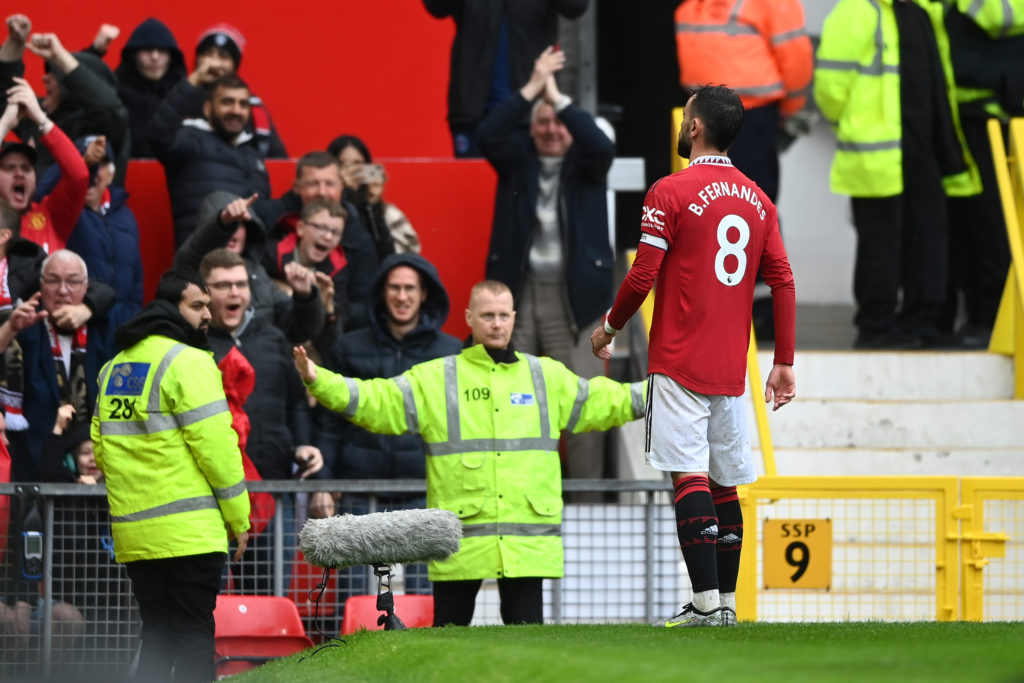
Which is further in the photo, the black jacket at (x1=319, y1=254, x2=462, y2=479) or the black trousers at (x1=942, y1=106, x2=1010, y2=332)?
the black trousers at (x1=942, y1=106, x2=1010, y2=332)

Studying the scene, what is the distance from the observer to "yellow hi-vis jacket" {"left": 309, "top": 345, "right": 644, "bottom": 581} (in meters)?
Answer: 7.73

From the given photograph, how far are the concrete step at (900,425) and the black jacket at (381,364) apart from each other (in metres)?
2.45

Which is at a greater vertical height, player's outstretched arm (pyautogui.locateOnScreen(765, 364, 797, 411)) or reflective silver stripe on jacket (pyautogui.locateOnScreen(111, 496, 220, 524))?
player's outstretched arm (pyautogui.locateOnScreen(765, 364, 797, 411))

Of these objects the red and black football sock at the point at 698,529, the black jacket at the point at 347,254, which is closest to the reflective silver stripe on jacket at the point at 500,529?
the red and black football sock at the point at 698,529

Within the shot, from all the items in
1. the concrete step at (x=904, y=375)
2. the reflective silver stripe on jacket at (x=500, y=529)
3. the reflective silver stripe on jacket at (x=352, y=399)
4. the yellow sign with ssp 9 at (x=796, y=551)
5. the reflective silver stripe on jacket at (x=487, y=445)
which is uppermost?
the concrete step at (x=904, y=375)

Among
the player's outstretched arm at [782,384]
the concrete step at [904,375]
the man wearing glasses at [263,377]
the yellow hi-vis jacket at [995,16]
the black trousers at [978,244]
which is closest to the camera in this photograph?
the player's outstretched arm at [782,384]

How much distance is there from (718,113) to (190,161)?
523 cm

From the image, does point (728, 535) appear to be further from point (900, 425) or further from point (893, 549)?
point (900, 425)

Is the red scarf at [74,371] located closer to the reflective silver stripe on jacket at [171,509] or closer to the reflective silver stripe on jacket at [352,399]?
the reflective silver stripe on jacket at [171,509]

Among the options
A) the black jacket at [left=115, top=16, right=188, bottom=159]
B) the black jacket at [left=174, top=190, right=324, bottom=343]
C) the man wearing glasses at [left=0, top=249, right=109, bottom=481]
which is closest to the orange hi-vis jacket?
the black jacket at [left=174, top=190, right=324, bottom=343]

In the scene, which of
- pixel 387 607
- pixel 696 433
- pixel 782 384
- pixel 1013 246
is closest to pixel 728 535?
pixel 696 433

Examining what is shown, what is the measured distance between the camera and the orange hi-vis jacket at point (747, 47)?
11.7m

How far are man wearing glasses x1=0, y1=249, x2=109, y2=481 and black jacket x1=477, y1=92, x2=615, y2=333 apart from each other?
262cm

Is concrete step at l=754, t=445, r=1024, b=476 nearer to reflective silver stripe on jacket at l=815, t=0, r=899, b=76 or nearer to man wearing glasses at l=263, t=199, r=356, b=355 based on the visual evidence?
reflective silver stripe on jacket at l=815, t=0, r=899, b=76
